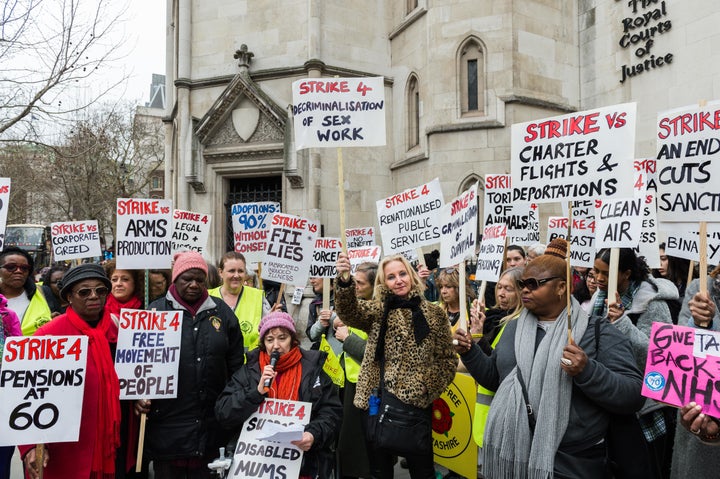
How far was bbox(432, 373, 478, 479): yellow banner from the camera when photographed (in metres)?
4.63

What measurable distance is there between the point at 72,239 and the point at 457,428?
6778 mm

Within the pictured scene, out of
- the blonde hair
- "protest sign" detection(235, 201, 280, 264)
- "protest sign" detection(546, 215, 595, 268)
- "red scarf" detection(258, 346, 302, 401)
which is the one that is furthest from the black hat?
"protest sign" detection(546, 215, 595, 268)

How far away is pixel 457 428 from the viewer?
4.75 meters

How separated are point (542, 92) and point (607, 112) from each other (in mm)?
11510

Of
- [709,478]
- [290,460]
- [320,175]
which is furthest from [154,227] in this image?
[320,175]

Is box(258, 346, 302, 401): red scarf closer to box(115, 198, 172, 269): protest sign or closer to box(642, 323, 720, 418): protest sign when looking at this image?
box(115, 198, 172, 269): protest sign

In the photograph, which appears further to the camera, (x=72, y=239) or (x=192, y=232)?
(x=72, y=239)

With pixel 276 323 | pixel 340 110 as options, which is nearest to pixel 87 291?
pixel 276 323

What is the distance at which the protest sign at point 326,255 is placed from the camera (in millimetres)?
6887

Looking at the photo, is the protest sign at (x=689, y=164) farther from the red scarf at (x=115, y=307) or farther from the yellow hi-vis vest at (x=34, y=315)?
the yellow hi-vis vest at (x=34, y=315)

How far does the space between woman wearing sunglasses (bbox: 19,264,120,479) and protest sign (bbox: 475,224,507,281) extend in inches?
138

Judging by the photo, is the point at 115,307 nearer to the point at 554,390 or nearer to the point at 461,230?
the point at 461,230

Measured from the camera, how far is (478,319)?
437 centimetres

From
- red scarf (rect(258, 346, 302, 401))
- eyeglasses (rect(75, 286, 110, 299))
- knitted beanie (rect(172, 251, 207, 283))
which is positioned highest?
knitted beanie (rect(172, 251, 207, 283))
